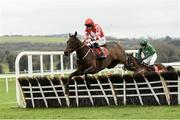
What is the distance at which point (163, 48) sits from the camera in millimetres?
38875

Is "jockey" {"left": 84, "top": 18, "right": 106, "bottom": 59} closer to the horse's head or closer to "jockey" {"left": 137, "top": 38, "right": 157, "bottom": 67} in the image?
the horse's head

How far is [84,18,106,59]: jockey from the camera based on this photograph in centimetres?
1562

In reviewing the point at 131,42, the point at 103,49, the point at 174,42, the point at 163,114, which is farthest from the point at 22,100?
the point at 174,42

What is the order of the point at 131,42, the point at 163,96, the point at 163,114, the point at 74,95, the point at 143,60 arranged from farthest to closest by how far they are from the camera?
the point at 131,42
the point at 143,60
the point at 74,95
the point at 163,96
the point at 163,114

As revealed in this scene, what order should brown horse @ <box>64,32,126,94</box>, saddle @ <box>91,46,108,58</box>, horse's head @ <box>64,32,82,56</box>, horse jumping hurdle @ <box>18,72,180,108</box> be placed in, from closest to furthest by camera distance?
horse jumping hurdle @ <box>18,72,180,108</box>
horse's head @ <box>64,32,82,56</box>
brown horse @ <box>64,32,126,94</box>
saddle @ <box>91,46,108,58</box>

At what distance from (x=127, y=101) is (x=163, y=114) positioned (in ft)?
9.64

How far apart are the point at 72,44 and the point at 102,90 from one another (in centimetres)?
145

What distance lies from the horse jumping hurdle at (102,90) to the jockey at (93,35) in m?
0.96

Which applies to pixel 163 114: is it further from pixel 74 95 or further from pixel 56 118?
pixel 74 95

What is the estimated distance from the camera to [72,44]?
15.2 meters

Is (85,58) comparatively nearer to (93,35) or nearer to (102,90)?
(93,35)

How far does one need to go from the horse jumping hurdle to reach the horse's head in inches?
35.8

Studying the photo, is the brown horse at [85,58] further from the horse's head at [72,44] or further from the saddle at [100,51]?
the saddle at [100,51]

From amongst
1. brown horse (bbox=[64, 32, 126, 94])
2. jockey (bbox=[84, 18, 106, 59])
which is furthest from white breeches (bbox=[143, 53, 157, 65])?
jockey (bbox=[84, 18, 106, 59])
